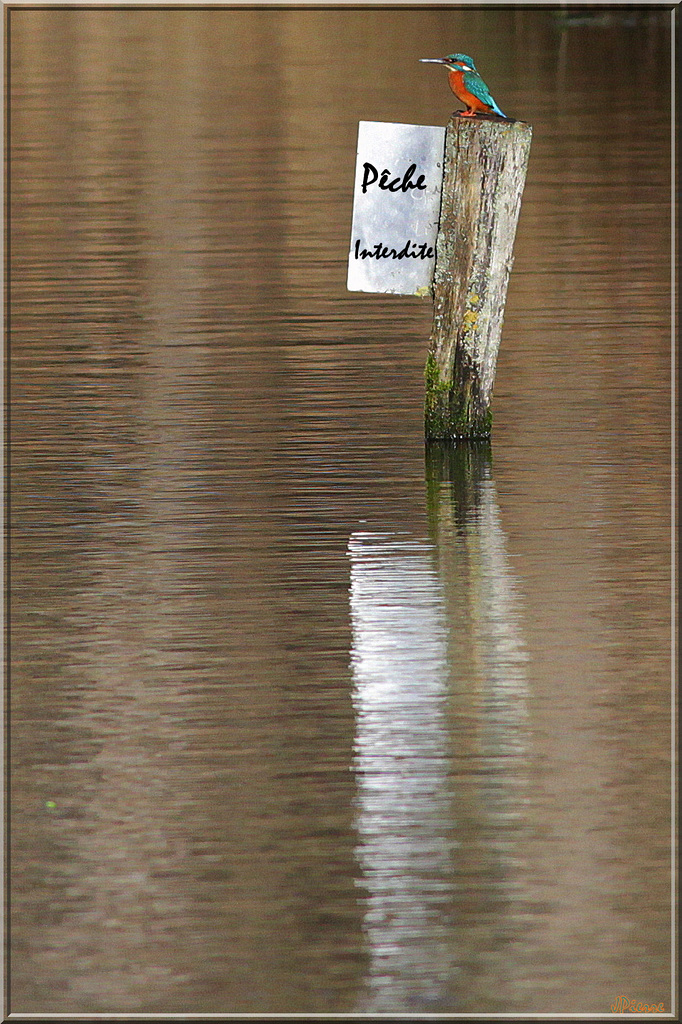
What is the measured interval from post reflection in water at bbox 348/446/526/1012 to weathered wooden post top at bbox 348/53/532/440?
81 centimetres

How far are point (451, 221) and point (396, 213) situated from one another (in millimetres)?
180

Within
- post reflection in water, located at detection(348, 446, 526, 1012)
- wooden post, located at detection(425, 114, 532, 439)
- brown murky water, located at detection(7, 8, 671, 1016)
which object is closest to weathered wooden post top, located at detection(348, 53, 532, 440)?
wooden post, located at detection(425, 114, 532, 439)

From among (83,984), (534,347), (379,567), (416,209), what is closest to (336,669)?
(379,567)

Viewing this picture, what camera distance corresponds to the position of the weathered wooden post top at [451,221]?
551cm

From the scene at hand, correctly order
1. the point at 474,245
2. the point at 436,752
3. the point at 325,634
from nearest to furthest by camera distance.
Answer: the point at 436,752, the point at 325,634, the point at 474,245

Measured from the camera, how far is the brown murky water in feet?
8.86

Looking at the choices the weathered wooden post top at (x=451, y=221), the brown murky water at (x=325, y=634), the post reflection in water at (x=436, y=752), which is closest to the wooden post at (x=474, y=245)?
the weathered wooden post top at (x=451, y=221)

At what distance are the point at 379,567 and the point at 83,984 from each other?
6.65ft

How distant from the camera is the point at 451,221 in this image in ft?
18.3

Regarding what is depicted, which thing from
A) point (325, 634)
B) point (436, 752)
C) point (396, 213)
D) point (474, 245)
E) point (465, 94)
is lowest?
point (436, 752)

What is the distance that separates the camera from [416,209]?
5.64m

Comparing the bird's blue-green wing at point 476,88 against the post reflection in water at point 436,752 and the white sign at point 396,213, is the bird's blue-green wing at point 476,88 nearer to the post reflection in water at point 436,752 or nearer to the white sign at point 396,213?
the white sign at point 396,213

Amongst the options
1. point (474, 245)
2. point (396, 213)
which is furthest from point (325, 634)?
point (396, 213)

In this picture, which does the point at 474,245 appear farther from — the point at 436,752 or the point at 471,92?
the point at 436,752
